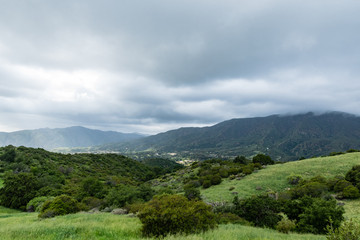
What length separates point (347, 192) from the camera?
20.0 meters

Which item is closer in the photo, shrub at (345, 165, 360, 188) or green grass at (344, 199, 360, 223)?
green grass at (344, 199, 360, 223)

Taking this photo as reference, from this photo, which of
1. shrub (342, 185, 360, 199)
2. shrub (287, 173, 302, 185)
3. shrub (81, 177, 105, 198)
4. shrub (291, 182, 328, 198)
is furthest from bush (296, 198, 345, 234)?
shrub (81, 177, 105, 198)

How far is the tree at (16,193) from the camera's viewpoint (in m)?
27.0

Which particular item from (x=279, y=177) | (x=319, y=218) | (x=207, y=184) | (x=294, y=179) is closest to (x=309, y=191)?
(x=294, y=179)

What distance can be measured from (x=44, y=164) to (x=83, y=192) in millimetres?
31719

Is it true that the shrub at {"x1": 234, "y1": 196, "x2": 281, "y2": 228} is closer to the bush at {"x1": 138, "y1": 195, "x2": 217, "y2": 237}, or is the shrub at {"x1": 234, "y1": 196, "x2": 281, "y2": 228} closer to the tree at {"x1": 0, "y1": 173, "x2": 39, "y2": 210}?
the bush at {"x1": 138, "y1": 195, "x2": 217, "y2": 237}

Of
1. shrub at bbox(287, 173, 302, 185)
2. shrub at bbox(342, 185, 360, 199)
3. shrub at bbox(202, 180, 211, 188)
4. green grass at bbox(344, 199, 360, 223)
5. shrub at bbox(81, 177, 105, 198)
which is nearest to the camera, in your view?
green grass at bbox(344, 199, 360, 223)

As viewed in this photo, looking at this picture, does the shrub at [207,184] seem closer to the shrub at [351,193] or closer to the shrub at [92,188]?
the shrub at [92,188]

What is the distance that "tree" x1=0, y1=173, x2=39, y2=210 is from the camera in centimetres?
2698

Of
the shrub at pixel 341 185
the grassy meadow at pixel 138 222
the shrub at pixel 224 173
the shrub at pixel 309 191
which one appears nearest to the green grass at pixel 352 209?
the grassy meadow at pixel 138 222

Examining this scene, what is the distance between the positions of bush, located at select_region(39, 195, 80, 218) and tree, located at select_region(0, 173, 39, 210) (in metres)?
16.7

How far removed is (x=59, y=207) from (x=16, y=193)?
19.7 metres

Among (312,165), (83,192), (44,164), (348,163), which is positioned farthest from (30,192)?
(348,163)

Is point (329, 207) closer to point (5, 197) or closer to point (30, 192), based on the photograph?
point (30, 192)
